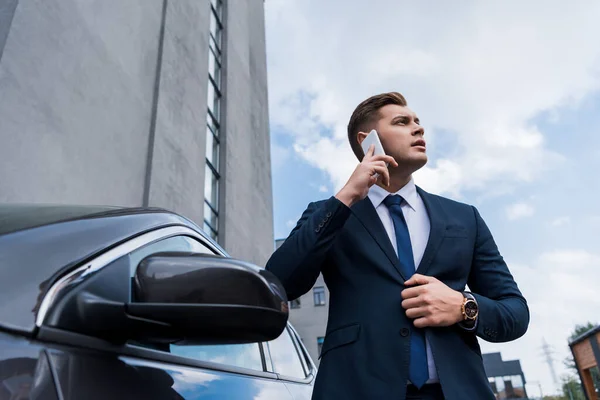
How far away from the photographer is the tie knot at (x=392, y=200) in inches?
67.9

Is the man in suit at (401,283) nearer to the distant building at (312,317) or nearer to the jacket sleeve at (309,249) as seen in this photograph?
the jacket sleeve at (309,249)

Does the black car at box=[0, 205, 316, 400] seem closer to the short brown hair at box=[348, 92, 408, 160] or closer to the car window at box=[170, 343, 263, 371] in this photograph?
the car window at box=[170, 343, 263, 371]

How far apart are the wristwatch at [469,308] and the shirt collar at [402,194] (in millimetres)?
404

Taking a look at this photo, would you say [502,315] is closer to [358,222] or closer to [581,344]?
[358,222]

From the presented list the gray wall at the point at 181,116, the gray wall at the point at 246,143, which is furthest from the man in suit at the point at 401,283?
the gray wall at the point at 246,143

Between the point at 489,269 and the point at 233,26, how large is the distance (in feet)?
66.0

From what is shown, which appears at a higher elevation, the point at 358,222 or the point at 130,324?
the point at 358,222

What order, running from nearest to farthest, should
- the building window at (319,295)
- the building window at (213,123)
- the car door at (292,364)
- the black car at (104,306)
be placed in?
the black car at (104,306), the car door at (292,364), the building window at (213,123), the building window at (319,295)

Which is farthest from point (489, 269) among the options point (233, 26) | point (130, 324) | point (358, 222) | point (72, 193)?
point (233, 26)

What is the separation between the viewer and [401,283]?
1470 mm

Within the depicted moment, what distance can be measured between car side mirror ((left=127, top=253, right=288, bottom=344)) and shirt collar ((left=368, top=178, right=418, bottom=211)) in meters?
0.90

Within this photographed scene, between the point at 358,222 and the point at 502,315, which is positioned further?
the point at 358,222

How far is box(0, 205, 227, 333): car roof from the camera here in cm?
79

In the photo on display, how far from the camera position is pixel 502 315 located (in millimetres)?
1498
